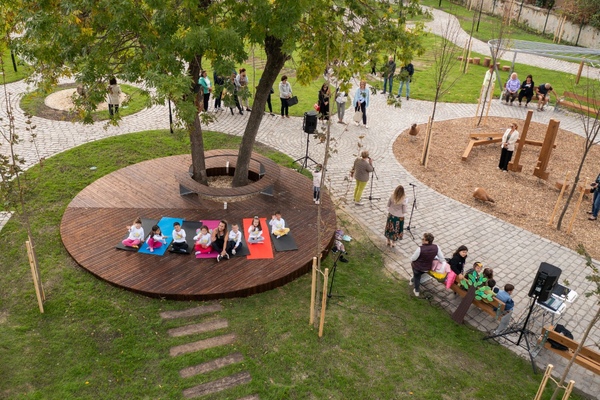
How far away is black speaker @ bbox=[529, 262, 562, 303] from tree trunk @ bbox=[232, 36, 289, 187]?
6.91 m

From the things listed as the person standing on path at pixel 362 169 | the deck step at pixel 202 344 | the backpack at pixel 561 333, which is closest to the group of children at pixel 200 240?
the deck step at pixel 202 344

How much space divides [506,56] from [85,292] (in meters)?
28.9

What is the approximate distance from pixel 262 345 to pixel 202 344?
41.9 inches

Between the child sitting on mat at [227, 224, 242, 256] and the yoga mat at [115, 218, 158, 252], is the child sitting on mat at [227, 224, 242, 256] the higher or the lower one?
the higher one

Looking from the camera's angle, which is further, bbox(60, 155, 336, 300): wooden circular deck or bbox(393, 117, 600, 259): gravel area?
bbox(393, 117, 600, 259): gravel area

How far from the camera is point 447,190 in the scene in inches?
577

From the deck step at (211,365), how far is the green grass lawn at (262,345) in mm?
97

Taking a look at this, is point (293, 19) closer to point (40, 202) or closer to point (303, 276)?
point (303, 276)

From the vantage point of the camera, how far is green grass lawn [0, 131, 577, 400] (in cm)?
754

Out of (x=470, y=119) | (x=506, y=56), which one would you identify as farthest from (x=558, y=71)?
(x=470, y=119)

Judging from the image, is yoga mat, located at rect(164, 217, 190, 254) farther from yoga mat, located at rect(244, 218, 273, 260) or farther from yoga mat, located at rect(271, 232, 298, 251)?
yoga mat, located at rect(271, 232, 298, 251)

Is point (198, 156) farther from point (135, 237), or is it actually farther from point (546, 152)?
point (546, 152)

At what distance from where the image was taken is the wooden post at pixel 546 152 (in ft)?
50.4

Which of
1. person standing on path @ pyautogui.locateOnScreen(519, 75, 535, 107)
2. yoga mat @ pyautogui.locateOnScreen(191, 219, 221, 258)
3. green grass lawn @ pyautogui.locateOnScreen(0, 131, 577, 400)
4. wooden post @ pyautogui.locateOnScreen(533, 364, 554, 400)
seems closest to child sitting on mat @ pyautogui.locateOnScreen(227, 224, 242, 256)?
yoga mat @ pyautogui.locateOnScreen(191, 219, 221, 258)
